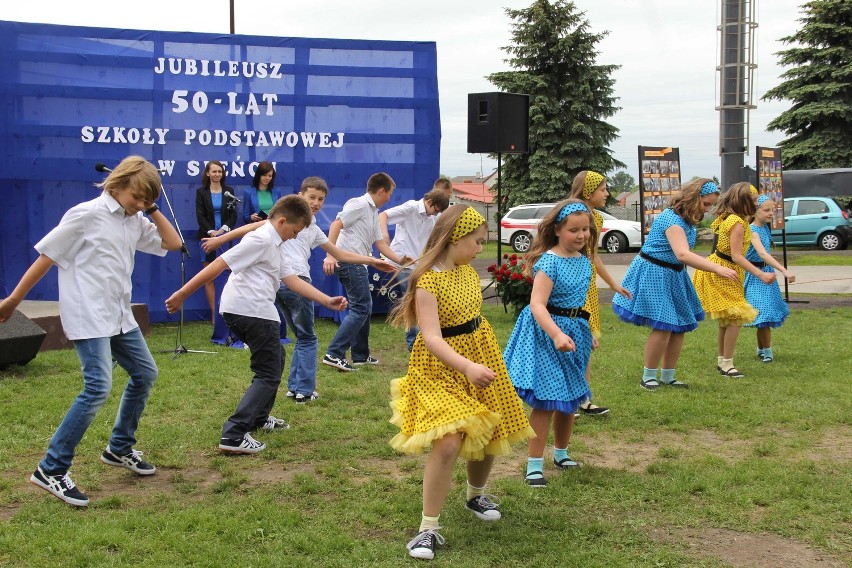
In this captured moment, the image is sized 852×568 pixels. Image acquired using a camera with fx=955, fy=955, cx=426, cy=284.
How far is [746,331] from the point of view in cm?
1079

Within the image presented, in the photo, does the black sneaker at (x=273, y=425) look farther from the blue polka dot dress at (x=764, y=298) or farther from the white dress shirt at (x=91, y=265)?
the blue polka dot dress at (x=764, y=298)

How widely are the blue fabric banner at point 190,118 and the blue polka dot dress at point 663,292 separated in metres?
5.17

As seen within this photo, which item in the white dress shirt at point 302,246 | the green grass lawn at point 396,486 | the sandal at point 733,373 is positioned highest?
the white dress shirt at point 302,246

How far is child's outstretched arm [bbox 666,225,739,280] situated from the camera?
7.16m

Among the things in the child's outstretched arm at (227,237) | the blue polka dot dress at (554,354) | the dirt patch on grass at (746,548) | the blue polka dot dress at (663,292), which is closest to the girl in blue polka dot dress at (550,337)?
the blue polka dot dress at (554,354)

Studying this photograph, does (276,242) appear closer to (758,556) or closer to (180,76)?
(758,556)

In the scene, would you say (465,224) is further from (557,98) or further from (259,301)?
(557,98)

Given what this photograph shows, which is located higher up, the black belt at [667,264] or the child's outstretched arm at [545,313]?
the black belt at [667,264]

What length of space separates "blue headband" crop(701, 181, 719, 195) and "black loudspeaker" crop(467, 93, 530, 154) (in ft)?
18.1

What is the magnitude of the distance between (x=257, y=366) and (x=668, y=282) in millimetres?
3401

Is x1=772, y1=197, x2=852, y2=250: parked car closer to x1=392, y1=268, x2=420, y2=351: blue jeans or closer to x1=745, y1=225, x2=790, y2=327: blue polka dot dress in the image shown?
x1=392, y1=268, x2=420, y2=351: blue jeans

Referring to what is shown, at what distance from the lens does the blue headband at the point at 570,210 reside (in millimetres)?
5090

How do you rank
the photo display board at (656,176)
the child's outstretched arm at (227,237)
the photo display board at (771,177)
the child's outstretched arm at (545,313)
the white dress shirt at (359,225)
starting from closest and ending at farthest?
the child's outstretched arm at (545,313)
the child's outstretched arm at (227,237)
the white dress shirt at (359,225)
the photo display board at (771,177)
the photo display board at (656,176)

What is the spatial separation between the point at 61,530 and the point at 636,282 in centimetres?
482
